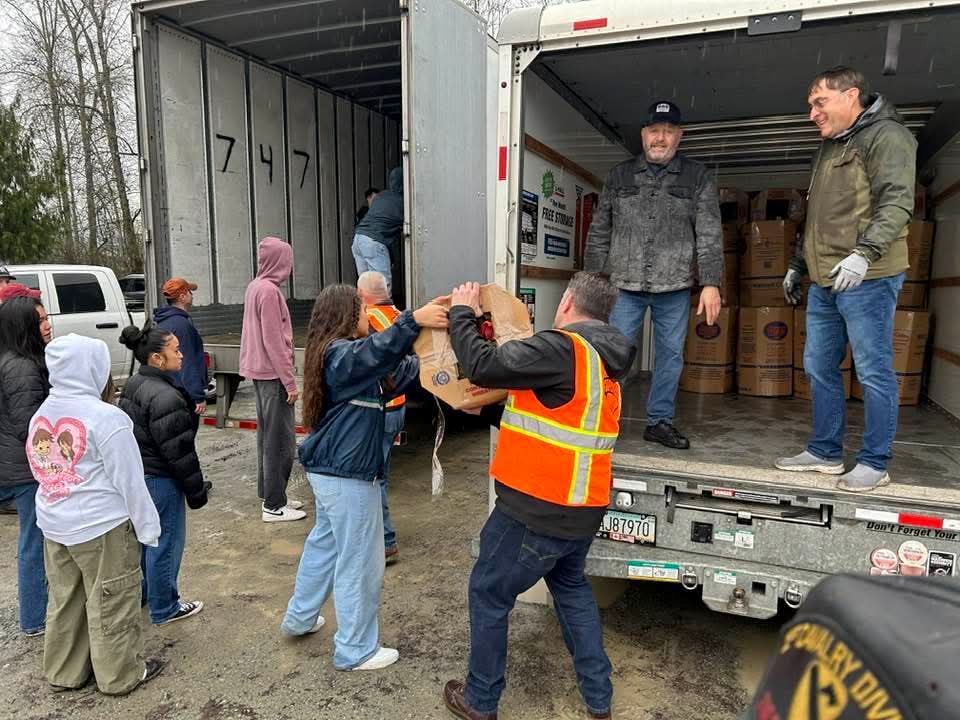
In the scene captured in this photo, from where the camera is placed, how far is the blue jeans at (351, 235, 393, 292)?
6.12m

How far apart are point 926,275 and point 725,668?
340cm

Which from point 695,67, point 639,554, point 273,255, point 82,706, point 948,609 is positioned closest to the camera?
point 948,609

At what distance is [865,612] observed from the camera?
0.76m

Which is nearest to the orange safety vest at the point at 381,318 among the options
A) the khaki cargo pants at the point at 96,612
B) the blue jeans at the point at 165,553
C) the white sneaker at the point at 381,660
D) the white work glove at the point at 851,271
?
the blue jeans at the point at 165,553

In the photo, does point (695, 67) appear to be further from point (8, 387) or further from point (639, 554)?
point (8, 387)

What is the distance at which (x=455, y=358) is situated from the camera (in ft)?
8.45

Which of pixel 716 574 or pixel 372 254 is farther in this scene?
pixel 372 254

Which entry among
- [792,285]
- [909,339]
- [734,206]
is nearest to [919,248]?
[909,339]

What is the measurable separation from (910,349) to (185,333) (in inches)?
195

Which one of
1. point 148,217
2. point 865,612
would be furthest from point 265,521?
point 865,612

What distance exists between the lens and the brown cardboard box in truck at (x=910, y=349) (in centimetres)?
477

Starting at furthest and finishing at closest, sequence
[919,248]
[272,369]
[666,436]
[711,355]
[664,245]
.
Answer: [711,355] → [919,248] → [272,369] → [664,245] → [666,436]

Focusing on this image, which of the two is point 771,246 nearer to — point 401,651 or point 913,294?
point 913,294

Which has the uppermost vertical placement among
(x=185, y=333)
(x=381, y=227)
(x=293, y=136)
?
(x=293, y=136)
